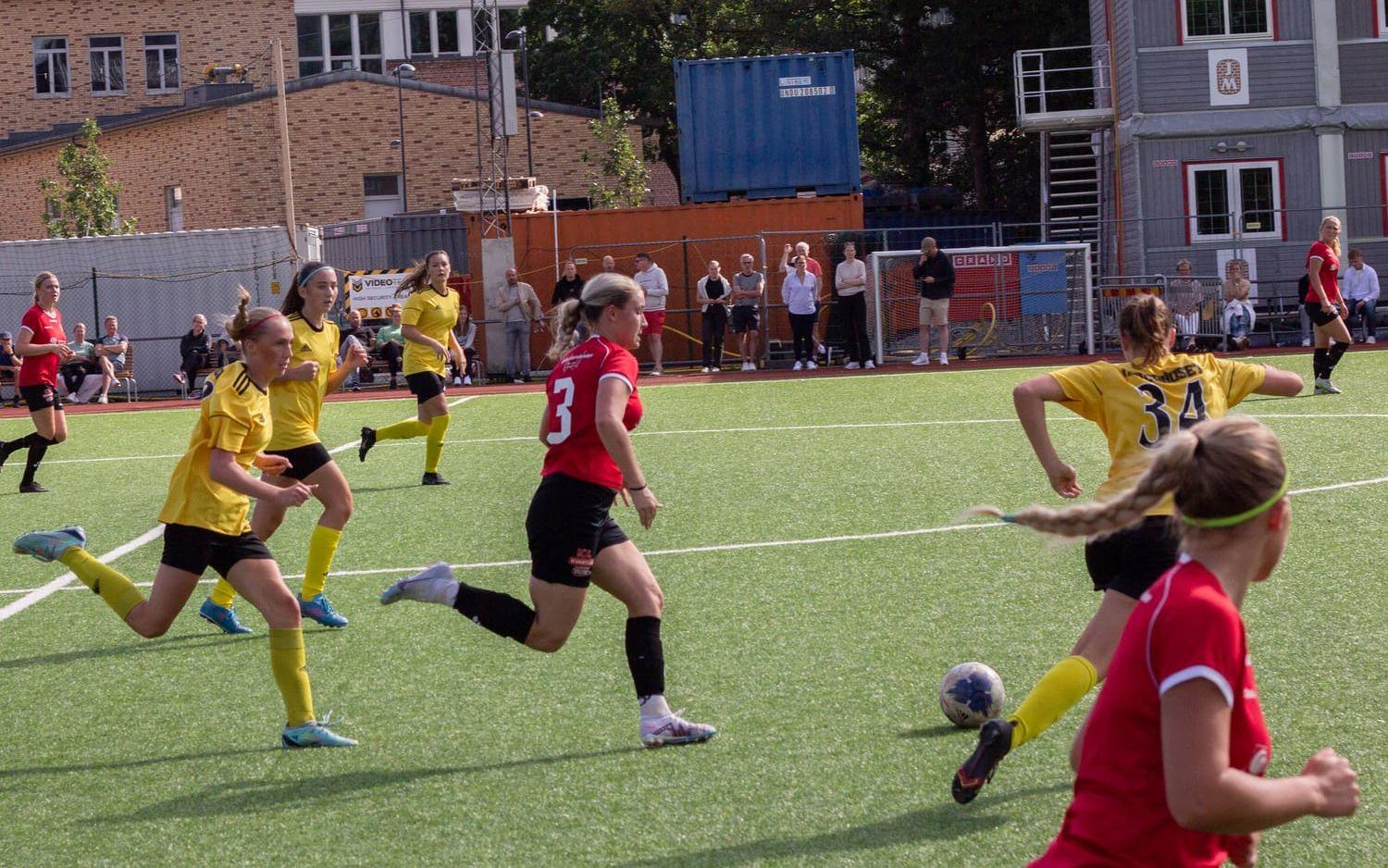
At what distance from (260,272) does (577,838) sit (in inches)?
984

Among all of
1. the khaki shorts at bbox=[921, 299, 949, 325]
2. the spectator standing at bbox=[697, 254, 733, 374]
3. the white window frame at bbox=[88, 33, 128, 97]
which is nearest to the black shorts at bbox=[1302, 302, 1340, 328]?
the khaki shorts at bbox=[921, 299, 949, 325]

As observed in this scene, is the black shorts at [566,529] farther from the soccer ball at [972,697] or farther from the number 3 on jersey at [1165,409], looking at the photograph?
the number 3 on jersey at [1165,409]

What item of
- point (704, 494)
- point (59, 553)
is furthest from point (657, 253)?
point (59, 553)

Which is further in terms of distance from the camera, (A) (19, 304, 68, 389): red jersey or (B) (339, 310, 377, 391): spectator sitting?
(B) (339, 310, 377, 391): spectator sitting

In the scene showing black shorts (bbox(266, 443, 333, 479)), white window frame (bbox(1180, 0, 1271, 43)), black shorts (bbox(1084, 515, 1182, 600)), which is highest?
white window frame (bbox(1180, 0, 1271, 43))

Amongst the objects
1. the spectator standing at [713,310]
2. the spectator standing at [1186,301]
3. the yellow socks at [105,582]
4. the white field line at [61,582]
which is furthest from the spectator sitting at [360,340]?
the yellow socks at [105,582]

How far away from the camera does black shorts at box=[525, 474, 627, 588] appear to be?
A: 18.0 feet

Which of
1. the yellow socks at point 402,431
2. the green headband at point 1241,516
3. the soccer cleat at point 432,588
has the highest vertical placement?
the green headband at point 1241,516

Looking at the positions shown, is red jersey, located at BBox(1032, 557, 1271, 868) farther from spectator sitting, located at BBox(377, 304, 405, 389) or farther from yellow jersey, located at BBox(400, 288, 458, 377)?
spectator sitting, located at BBox(377, 304, 405, 389)

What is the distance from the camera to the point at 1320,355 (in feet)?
53.8

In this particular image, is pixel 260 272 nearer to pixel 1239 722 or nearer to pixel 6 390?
pixel 6 390

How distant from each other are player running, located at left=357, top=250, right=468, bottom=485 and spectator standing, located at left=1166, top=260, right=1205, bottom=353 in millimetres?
14065

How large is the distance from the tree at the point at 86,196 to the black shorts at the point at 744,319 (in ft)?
63.3

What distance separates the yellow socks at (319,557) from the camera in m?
7.88
